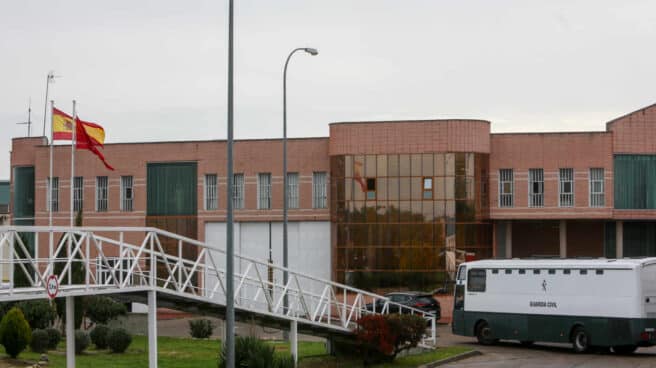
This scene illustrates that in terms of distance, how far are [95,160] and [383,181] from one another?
16.3 m

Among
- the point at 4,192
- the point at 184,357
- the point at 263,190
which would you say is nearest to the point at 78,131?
the point at 184,357

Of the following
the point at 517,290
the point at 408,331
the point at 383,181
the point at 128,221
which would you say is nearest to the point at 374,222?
the point at 383,181

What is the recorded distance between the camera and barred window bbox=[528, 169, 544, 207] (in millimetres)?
54625

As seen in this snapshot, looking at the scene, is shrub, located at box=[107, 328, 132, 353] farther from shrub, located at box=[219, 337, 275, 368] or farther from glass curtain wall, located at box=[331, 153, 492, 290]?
glass curtain wall, located at box=[331, 153, 492, 290]

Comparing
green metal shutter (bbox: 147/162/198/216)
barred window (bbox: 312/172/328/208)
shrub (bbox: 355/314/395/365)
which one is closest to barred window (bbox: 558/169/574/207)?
barred window (bbox: 312/172/328/208)

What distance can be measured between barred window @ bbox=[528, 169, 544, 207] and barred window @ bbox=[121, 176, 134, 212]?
20814mm

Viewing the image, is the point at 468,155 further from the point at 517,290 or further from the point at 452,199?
the point at 517,290

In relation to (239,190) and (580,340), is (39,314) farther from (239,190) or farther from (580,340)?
(239,190)

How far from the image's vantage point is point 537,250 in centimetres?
5794

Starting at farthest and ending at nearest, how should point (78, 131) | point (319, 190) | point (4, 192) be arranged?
point (4, 192) < point (319, 190) < point (78, 131)

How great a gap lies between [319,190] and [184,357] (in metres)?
24.7

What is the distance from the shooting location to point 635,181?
5419 cm

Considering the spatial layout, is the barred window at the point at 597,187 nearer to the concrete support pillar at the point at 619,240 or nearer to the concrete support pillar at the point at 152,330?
the concrete support pillar at the point at 619,240

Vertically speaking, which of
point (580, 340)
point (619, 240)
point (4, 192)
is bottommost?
point (580, 340)
